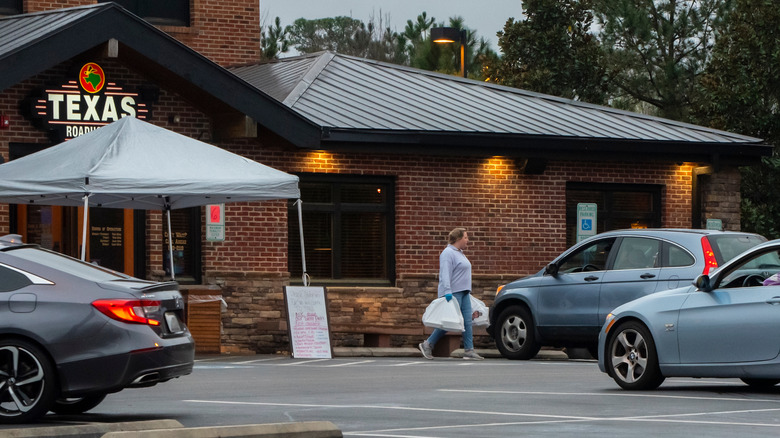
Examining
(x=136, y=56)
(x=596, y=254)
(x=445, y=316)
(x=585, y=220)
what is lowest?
(x=445, y=316)

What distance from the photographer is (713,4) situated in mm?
42812

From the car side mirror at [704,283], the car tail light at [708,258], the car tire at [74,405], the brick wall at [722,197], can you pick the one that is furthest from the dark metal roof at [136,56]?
the car side mirror at [704,283]

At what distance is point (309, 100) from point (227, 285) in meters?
3.20

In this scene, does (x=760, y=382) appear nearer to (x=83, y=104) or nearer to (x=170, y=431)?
(x=170, y=431)

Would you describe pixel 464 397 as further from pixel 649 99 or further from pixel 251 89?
pixel 649 99

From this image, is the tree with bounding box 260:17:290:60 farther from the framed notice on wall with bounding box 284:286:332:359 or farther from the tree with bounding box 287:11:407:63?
the framed notice on wall with bounding box 284:286:332:359

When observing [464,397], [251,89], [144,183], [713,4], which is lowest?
[464,397]

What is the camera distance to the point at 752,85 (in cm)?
3003

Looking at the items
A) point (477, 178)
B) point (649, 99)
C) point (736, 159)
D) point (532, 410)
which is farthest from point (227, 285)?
point (649, 99)

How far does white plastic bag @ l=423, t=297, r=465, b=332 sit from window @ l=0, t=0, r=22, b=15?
9044 mm

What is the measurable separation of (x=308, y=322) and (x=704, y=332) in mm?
7580

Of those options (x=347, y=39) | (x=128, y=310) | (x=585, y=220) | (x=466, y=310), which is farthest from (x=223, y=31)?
(x=347, y=39)

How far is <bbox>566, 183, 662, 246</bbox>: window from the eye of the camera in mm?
23766

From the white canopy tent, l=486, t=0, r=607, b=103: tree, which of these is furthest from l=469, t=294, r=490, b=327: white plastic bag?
l=486, t=0, r=607, b=103: tree
